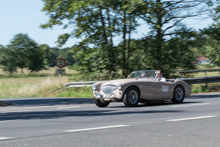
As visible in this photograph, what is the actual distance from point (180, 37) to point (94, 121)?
15312mm

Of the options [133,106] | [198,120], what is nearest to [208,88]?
[133,106]

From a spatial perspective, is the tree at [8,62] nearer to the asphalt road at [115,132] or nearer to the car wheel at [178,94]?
the car wheel at [178,94]

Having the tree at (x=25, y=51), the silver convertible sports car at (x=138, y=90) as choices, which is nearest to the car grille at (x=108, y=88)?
the silver convertible sports car at (x=138, y=90)

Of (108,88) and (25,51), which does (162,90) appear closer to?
(108,88)

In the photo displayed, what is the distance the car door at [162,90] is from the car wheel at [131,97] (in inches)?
37.5

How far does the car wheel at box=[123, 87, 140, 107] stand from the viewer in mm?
12159

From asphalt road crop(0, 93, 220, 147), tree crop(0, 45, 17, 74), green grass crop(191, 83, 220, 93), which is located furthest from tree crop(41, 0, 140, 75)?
tree crop(0, 45, 17, 74)

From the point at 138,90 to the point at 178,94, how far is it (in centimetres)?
225

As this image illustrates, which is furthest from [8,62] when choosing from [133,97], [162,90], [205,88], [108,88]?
[133,97]

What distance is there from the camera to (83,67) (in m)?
23.5

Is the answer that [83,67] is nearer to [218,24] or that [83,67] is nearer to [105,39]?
[105,39]

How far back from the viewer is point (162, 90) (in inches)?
526

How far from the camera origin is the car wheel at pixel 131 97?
39.9ft

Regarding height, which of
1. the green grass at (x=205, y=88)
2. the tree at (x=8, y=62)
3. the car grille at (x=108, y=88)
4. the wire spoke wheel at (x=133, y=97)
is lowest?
the green grass at (x=205, y=88)
